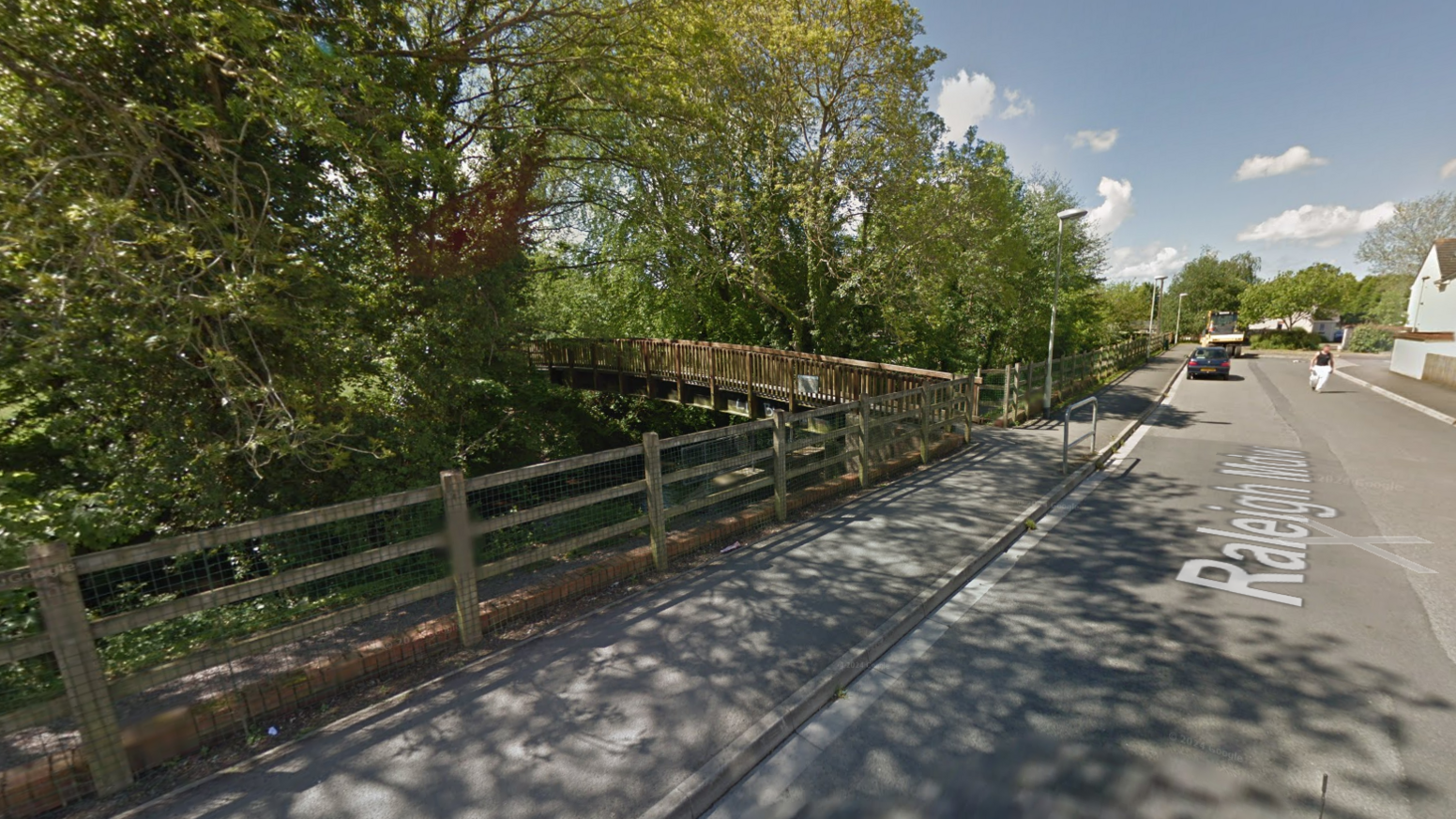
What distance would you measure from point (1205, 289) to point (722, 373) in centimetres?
6298

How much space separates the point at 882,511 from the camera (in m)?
6.72

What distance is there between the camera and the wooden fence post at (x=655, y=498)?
500 cm

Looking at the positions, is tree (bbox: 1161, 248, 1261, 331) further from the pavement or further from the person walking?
the person walking

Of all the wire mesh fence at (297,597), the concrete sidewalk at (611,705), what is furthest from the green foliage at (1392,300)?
the wire mesh fence at (297,597)

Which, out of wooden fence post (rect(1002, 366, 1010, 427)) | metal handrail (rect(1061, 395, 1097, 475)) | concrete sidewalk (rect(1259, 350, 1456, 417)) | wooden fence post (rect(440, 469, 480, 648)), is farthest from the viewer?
concrete sidewalk (rect(1259, 350, 1456, 417))

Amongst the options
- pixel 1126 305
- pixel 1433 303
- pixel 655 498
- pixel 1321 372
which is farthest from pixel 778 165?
pixel 1126 305

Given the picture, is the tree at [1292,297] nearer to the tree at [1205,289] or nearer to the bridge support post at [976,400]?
the tree at [1205,289]

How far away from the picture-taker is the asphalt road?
2719 mm

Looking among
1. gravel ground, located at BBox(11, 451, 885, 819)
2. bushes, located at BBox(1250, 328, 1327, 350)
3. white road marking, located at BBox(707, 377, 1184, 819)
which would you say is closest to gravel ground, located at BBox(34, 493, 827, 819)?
gravel ground, located at BBox(11, 451, 885, 819)

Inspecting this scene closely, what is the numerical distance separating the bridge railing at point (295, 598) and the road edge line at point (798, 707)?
2.10 m

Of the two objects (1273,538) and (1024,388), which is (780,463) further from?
(1024,388)

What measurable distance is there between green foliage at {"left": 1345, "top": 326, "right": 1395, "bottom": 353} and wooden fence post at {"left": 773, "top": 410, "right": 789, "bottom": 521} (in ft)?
182

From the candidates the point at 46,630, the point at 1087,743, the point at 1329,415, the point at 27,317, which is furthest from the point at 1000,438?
the point at 27,317

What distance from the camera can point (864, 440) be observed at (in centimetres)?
769
